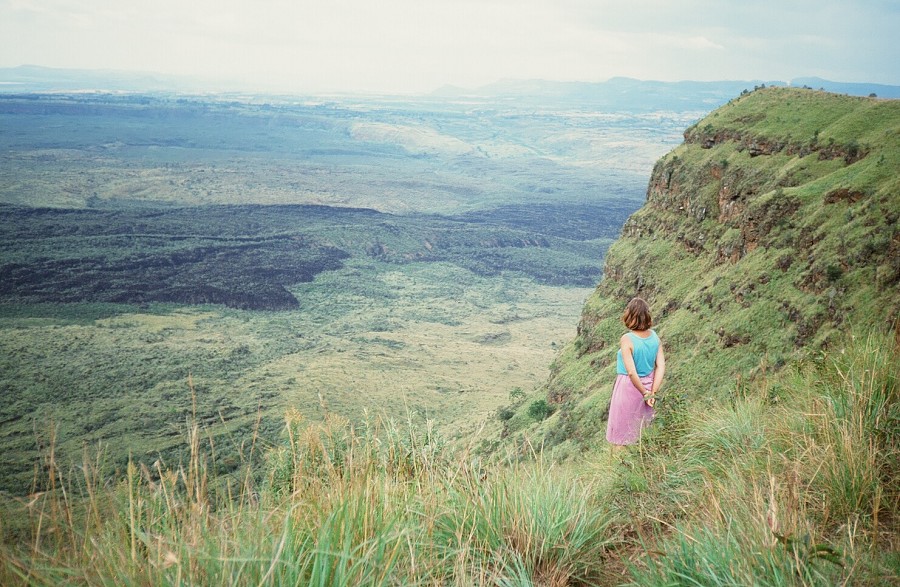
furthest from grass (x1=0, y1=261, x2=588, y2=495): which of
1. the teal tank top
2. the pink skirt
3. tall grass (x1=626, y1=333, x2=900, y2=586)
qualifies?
tall grass (x1=626, y1=333, x2=900, y2=586)

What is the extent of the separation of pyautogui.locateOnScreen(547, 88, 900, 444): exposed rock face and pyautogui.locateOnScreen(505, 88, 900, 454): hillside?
0.22 feet

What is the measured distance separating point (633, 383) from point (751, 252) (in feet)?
66.8

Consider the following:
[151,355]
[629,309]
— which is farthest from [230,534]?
[151,355]

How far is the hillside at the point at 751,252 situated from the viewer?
17688 millimetres

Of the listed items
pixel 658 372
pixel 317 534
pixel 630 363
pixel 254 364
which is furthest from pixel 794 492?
pixel 254 364

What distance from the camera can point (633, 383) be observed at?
247 inches

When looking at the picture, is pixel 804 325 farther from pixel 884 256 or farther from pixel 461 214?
pixel 461 214

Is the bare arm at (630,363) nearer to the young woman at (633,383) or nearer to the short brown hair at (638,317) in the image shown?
the young woman at (633,383)

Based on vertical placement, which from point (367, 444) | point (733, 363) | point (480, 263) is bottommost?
point (480, 263)

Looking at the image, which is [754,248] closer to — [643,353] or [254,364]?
[643,353]

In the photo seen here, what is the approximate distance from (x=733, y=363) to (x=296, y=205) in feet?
423

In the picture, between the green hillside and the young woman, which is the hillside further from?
the green hillside

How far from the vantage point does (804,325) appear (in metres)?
18.1

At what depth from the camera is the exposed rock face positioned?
1775cm
